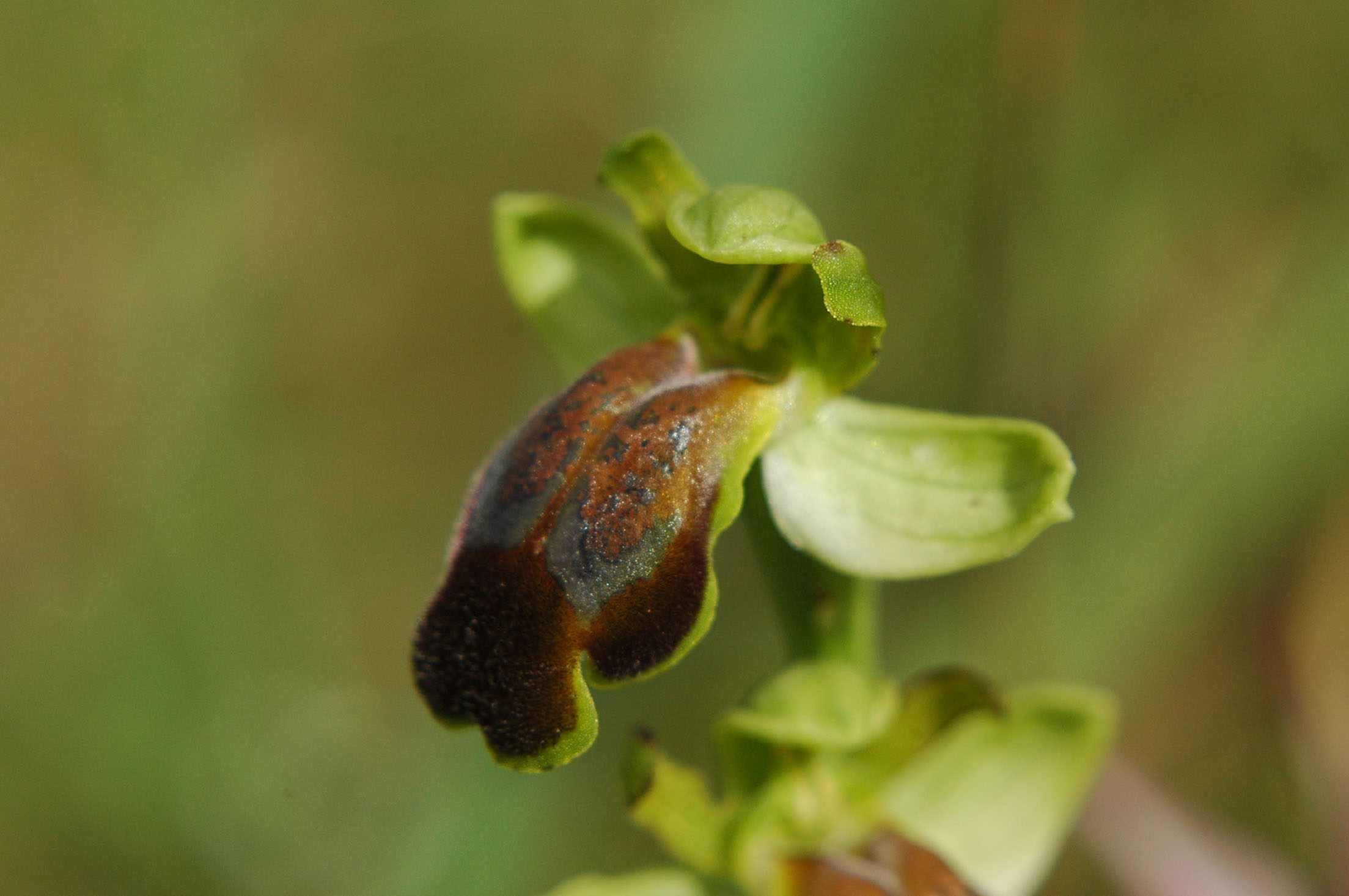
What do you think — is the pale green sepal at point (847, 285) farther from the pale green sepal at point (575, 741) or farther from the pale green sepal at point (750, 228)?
the pale green sepal at point (575, 741)

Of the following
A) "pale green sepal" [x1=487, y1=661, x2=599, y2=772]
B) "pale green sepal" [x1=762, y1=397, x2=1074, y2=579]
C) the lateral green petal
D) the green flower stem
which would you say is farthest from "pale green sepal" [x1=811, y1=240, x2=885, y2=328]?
the lateral green petal

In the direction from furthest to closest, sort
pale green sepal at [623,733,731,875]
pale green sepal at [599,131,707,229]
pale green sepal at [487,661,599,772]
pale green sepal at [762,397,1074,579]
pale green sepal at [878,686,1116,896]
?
pale green sepal at [878,686,1116,896]
pale green sepal at [623,733,731,875]
pale green sepal at [599,131,707,229]
pale green sepal at [762,397,1074,579]
pale green sepal at [487,661,599,772]

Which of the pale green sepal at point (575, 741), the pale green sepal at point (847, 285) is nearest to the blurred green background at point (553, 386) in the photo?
the pale green sepal at point (575, 741)

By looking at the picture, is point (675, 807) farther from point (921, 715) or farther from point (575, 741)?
point (575, 741)

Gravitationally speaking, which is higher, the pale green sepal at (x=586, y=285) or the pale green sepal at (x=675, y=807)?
the pale green sepal at (x=586, y=285)

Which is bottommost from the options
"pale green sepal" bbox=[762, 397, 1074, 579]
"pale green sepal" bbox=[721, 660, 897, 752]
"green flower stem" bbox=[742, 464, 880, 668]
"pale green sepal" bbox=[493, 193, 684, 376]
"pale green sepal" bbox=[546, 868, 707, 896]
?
"pale green sepal" bbox=[546, 868, 707, 896]

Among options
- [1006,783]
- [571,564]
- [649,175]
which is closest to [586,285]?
[649,175]

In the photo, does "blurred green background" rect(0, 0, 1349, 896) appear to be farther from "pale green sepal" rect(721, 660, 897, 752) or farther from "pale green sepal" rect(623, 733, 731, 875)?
"pale green sepal" rect(721, 660, 897, 752)
